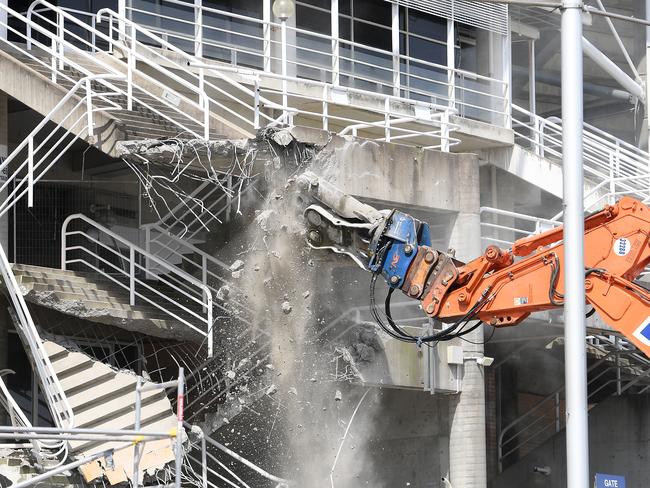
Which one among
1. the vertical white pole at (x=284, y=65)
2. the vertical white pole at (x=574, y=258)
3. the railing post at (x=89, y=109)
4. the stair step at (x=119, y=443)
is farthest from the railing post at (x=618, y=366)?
the vertical white pole at (x=574, y=258)

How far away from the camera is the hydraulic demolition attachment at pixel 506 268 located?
606 inches

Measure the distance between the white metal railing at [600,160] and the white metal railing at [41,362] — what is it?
33.8 ft

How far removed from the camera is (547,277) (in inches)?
630

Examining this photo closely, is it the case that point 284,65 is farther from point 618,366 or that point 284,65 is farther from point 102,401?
point 618,366

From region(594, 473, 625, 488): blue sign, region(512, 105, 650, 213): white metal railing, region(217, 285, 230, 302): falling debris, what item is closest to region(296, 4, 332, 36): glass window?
region(512, 105, 650, 213): white metal railing

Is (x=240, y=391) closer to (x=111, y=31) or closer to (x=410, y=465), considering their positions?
(x=410, y=465)

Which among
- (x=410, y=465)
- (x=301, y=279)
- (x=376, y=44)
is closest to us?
(x=301, y=279)

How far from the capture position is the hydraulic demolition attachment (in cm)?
1539

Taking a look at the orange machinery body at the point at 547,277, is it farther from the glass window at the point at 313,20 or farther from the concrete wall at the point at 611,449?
the concrete wall at the point at 611,449

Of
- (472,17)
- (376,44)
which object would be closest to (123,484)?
(376,44)

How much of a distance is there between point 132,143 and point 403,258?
415 cm

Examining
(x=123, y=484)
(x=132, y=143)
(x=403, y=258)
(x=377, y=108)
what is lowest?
(x=123, y=484)

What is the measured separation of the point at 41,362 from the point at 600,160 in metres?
14.3

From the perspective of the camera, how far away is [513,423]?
28938 mm
